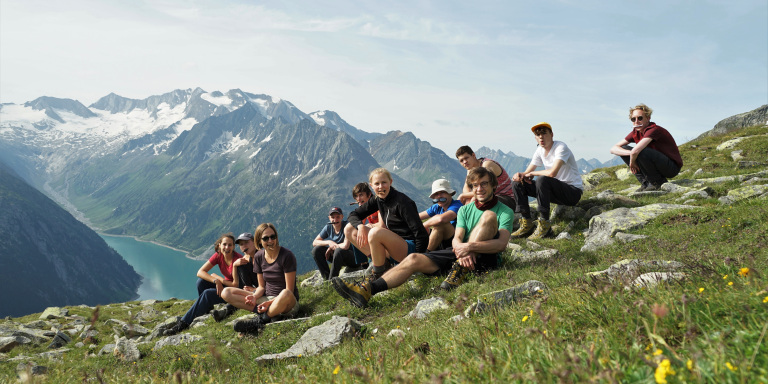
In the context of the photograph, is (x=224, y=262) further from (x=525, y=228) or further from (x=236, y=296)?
(x=525, y=228)

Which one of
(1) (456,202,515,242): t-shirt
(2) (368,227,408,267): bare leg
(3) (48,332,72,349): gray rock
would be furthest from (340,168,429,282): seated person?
(3) (48,332,72,349): gray rock

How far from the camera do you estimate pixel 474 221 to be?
8672 millimetres

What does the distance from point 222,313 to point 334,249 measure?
4.08m

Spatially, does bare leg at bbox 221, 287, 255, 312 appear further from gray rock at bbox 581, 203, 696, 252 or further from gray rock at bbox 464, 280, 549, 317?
gray rock at bbox 581, 203, 696, 252

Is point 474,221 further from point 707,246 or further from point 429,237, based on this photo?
point 707,246

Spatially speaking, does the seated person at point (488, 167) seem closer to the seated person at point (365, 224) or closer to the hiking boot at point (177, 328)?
the seated person at point (365, 224)

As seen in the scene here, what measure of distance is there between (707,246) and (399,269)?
6093 mm

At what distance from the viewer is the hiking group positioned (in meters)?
8.57

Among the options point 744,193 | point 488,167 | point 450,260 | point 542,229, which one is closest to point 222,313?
point 450,260

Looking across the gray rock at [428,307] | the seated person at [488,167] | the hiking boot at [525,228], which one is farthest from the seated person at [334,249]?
the gray rock at [428,307]

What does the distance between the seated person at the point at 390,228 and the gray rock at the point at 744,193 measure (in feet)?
27.6

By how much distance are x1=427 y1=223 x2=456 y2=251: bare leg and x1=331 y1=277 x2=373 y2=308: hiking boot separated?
6.79 ft

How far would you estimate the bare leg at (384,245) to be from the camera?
910 centimetres

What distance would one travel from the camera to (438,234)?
10.0 meters
